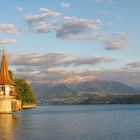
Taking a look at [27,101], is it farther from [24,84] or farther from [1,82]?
[1,82]

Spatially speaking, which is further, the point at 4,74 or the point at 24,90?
the point at 24,90

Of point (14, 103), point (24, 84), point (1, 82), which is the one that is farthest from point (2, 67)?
point (24, 84)

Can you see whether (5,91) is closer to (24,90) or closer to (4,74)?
(4,74)

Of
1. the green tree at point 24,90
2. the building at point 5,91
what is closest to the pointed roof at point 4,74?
the building at point 5,91

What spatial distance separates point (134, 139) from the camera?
53.4 m

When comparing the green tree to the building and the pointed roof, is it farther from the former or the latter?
the building

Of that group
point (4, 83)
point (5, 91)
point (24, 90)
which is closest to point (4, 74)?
point (4, 83)

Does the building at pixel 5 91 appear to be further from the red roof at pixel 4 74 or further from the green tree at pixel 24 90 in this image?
the green tree at pixel 24 90

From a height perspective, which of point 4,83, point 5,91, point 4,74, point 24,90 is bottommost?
point 5,91

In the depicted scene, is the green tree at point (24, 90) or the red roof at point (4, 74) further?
the green tree at point (24, 90)

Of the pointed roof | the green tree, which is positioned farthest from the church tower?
the green tree

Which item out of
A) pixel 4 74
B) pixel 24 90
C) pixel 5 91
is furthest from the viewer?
pixel 24 90

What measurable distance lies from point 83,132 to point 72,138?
26.9ft

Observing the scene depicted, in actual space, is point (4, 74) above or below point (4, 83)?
above
